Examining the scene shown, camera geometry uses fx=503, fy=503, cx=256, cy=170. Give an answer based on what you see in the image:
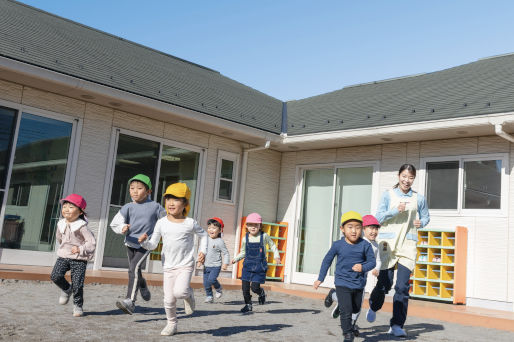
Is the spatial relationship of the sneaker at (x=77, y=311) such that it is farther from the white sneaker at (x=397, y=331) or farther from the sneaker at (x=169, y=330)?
the white sneaker at (x=397, y=331)

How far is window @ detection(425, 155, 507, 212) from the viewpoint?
32.7ft

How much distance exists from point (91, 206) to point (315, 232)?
→ 564 cm

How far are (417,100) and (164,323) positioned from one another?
8.26 metres

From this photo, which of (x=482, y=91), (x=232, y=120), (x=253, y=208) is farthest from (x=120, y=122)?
(x=482, y=91)

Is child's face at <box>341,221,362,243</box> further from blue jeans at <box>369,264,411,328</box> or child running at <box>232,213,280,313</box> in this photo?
child running at <box>232,213,280,313</box>

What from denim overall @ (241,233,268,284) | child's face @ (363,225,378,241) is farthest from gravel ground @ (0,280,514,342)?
child's face @ (363,225,378,241)

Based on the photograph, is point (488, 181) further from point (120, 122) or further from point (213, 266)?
point (120, 122)

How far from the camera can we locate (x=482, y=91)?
34.1 ft

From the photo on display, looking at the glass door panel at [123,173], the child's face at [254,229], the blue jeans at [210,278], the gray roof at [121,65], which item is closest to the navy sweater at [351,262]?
the child's face at [254,229]

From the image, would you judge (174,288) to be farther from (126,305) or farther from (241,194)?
(241,194)

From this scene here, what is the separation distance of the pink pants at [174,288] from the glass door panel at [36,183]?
5.53m

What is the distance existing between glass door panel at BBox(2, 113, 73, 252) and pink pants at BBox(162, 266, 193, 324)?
5.53m

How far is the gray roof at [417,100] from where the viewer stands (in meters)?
10.0

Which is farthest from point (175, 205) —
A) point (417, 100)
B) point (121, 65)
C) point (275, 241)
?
point (275, 241)
